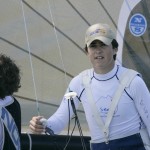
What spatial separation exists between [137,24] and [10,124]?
241cm

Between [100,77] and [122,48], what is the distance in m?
2.01

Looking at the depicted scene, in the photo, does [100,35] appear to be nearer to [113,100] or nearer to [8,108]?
[113,100]

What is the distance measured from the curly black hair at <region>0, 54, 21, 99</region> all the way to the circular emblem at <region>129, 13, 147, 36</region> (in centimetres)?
225

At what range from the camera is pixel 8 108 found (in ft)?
7.00

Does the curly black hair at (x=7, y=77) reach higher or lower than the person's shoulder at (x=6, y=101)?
higher

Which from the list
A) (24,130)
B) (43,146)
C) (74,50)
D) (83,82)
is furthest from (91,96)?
(74,50)

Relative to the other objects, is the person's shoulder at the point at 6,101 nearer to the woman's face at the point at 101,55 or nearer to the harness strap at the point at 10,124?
the harness strap at the point at 10,124

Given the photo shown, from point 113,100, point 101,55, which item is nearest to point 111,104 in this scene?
point 113,100

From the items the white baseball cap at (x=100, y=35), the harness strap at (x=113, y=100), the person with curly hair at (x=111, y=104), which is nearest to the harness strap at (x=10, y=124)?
the person with curly hair at (x=111, y=104)

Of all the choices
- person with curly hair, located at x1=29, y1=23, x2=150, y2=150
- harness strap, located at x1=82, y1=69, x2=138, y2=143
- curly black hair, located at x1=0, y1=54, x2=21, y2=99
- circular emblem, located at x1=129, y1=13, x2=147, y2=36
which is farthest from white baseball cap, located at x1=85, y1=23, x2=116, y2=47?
circular emblem, located at x1=129, y1=13, x2=147, y2=36

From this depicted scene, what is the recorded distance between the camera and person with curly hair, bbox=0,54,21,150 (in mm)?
2082

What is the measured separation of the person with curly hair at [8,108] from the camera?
2082 mm

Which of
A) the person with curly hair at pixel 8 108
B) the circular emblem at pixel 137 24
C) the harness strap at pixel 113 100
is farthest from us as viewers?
the circular emblem at pixel 137 24

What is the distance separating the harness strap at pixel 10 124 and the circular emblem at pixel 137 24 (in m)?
2.34
